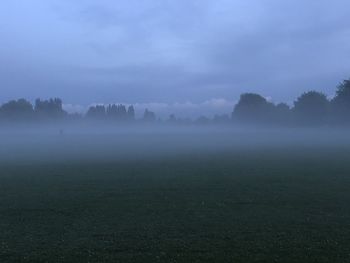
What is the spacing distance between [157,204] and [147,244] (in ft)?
22.6

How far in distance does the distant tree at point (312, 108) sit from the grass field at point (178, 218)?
123 metres

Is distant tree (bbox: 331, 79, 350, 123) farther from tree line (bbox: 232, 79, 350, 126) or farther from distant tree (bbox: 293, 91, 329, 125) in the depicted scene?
distant tree (bbox: 293, 91, 329, 125)

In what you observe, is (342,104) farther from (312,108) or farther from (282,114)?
(282,114)

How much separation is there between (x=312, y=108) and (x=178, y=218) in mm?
143007

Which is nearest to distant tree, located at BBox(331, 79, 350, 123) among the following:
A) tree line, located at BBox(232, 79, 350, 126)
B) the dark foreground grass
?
tree line, located at BBox(232, 79, 350, 126)

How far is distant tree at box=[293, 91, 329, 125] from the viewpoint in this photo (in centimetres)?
14971

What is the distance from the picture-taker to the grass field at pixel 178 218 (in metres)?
13.4

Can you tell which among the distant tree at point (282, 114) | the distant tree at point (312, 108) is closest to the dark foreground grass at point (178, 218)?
the distant tree at point (312, 108)

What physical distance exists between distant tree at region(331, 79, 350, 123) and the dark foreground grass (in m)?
95.8

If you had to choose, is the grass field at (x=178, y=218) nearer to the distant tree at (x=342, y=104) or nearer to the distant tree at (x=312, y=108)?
the distant tree at (x=342, y=104)

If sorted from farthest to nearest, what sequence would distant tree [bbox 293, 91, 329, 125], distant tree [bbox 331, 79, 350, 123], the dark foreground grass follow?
distant tree [bbox 293, 91, 329, 125], distant tree [bbox 331, 79, 350, 123], the dark foreground grass

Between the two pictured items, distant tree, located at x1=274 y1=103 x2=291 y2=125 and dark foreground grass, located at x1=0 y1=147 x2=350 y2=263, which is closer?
dark foreground grass, located at x1=0 y1=147 x2=350 y2=263

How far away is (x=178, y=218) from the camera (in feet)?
59.5

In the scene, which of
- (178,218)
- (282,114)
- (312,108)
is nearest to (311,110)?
(312,108)
